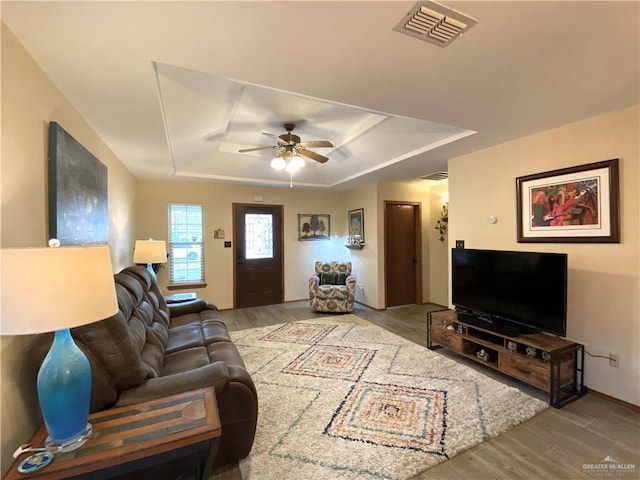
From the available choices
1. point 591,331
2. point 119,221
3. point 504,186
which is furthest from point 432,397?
point 119,221

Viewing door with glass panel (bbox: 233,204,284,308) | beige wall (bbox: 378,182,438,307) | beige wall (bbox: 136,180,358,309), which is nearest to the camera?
beige wall (bbox: 136,180,358,309)

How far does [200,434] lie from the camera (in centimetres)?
122

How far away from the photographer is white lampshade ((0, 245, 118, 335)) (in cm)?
97

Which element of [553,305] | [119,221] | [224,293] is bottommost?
[224,293]

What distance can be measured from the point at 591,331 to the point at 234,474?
308 centimetres

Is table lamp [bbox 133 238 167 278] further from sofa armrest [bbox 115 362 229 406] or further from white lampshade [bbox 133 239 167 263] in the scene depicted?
sofa armrest [bbox 115 362 229 406]

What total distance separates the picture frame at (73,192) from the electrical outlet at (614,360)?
13.7ft

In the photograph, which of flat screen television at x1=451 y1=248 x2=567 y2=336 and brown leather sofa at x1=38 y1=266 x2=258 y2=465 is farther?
flat screen television at x1=451 y1=248 x2=567 y2=336

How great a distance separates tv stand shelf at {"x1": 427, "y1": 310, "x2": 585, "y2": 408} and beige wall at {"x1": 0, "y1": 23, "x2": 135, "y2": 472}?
11.0ft

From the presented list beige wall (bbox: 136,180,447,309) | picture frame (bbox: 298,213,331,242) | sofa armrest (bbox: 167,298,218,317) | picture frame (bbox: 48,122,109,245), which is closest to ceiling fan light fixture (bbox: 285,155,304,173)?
picture frame (bbox: 48,122,109,245)

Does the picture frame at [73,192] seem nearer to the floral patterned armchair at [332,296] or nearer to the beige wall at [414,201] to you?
the floral patterned armchair at [332,296]

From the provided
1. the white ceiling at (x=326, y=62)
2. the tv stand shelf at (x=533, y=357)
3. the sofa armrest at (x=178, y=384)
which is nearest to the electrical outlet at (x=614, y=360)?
the tv stand shelf at (x=533, y=357)

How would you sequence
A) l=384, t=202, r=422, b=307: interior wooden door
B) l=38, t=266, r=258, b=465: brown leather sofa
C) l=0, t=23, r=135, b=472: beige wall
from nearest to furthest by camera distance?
l=0, t=23, r=135, b=472: beige wall
l=38, t=266, r=258, b=465: brown leather sofa
l=384, t=202, r=422, b=307: interior wooden door

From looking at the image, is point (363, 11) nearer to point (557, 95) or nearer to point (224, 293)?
point (557, 95)
